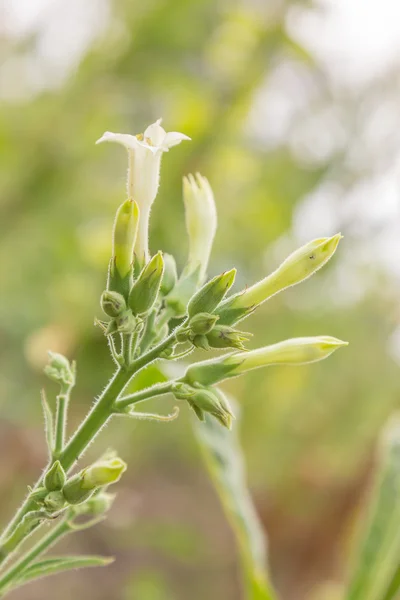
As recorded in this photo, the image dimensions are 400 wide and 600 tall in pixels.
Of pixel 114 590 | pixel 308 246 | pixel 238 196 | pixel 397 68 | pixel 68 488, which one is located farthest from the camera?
pixel 114 590

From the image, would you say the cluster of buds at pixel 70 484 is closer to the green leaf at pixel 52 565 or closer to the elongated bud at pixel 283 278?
the green leaf at pixel 52 565

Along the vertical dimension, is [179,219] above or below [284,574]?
above

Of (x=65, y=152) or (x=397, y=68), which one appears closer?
(x=65, y=152)

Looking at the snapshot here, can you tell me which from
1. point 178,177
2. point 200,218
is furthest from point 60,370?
point 178,177

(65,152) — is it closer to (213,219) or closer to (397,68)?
(397,68)

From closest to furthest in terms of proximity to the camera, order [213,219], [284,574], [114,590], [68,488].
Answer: [68,488], [213,219], [114,590], [284,574]

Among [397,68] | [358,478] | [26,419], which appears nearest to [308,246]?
[26,419]

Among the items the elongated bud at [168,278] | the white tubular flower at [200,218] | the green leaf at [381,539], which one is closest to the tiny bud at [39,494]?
the elongated bud at [168,278]

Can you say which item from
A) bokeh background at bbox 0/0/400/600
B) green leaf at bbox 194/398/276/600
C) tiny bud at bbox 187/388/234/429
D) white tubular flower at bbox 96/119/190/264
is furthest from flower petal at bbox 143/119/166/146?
bokeh background at bbox 0/0/400/600
